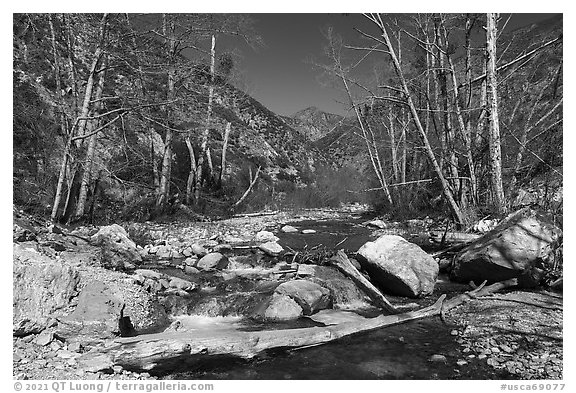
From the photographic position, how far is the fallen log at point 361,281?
5162 mm

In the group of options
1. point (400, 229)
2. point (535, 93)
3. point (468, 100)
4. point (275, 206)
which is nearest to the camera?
point (468, 100)

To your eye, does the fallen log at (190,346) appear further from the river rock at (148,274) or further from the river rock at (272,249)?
the river rock at (272,249)

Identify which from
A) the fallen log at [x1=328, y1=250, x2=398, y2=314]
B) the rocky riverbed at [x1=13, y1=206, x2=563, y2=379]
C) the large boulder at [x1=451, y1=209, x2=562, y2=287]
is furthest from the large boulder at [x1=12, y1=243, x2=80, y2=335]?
the large boulder at [x1=451, y1=209, x2=562, y2=287]

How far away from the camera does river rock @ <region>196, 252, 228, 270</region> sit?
23.3ft

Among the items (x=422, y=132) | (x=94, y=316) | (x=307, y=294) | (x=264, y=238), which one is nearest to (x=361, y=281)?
(x=307, y=294)

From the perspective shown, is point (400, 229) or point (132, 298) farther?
point (400, 229)

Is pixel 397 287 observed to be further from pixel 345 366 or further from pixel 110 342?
pixel 110 342

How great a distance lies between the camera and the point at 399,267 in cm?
577

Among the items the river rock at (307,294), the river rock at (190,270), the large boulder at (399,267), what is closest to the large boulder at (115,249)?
the river rock at (190,270)

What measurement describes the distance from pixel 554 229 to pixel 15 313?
750cm

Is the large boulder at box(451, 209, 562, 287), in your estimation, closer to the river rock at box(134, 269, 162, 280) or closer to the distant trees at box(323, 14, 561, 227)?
the distant trees at box(323, 14, 561, 227)

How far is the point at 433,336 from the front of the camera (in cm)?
407

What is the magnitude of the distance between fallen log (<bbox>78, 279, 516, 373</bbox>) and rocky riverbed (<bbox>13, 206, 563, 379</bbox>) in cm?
11

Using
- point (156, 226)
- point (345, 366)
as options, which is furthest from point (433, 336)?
point (156, 226)
